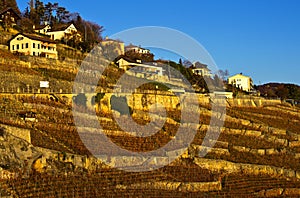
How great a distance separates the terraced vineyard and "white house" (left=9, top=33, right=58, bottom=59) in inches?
565

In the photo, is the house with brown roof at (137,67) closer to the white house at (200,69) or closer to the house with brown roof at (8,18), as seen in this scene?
the white house at (200,69)

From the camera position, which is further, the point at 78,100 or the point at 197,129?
the point at 197,129

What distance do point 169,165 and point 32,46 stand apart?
2579cm

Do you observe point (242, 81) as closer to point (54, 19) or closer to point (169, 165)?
point (54, 19)

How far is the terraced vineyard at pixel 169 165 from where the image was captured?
Answer: 935 inches

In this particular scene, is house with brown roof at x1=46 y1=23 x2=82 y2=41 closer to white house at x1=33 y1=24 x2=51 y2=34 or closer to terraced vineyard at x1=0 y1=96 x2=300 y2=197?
white house at x1=33 y1=24 x2=51 y2=34

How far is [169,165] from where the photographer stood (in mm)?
32000

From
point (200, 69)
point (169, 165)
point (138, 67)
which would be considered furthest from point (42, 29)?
point (169, 165)

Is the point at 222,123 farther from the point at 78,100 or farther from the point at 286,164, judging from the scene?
the point at 78,100

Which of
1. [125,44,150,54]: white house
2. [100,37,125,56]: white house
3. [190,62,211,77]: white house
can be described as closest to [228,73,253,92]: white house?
[190,62,211,77]: white house

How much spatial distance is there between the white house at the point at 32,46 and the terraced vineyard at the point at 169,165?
14.3 m

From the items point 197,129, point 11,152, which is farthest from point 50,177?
point 197,129

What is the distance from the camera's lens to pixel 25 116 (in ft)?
101

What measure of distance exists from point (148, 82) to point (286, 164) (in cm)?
2149
